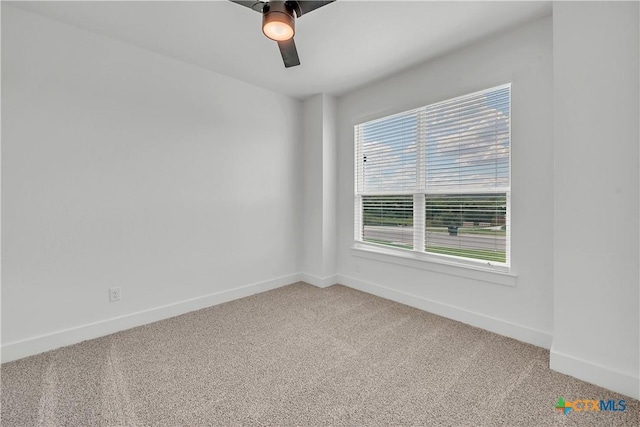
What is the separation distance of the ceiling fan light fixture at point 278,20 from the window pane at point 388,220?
217 centimetres

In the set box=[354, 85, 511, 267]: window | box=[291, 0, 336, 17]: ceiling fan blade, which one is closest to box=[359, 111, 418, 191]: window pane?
box=[354, 85, 511, 267]: window

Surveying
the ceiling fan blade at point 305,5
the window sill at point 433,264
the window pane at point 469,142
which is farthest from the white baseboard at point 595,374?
the ceiling fan blade at point 305,5

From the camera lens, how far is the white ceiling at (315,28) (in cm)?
207

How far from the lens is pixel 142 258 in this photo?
8.79 ft

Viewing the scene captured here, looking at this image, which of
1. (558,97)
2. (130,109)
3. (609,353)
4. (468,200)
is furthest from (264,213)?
(609,353)

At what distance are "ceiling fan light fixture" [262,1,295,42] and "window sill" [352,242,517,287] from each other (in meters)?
2.37

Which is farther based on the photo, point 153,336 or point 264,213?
point 264,213

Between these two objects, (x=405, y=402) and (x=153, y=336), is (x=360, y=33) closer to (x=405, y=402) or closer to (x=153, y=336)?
(x=405, y=402)

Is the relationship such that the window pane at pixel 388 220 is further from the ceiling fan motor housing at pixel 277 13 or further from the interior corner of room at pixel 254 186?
the ceiling fan motor housing at pixel 277 13

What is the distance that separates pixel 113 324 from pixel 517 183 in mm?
3601

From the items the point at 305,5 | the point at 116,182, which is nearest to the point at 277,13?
the point at 305,5

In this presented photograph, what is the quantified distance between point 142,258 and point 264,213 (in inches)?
55.5

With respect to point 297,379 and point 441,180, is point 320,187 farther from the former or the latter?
point 297,379

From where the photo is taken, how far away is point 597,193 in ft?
5.77
